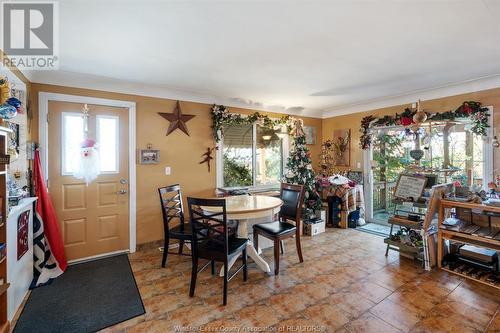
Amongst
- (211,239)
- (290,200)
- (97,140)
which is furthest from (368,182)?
(97,140)

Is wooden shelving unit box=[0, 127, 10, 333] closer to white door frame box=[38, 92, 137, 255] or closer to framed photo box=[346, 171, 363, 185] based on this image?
white door frame box=[38, 92, 137, 255]

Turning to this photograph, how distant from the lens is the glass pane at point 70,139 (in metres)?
3.06

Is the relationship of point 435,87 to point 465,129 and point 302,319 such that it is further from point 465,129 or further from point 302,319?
point 302,319

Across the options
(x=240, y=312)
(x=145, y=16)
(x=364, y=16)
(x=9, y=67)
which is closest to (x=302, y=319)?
(x=240, y=312)

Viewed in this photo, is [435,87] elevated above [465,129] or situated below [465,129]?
above

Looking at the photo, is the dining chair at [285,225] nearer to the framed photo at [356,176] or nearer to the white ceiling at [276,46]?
the white ceiling at [276,46]

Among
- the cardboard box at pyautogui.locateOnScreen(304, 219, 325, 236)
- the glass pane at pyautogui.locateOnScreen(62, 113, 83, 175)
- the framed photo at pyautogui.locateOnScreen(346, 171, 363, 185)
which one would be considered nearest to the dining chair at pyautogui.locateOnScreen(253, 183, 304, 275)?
the cardboard box at pyautogui.locateOnScreen(304, 219, 325, 236)

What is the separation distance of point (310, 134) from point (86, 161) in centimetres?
428

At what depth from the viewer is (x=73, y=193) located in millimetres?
3111

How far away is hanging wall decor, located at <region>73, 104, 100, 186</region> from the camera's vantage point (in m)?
3.06

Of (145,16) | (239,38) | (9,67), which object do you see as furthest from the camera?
(9,67)

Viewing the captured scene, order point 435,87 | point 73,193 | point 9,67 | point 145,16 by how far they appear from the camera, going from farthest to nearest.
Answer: point 435,87
point 73,193
point 9,67
point 145,16

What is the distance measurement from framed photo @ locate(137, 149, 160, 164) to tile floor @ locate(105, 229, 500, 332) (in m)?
1.38

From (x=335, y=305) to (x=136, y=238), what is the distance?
278cm
